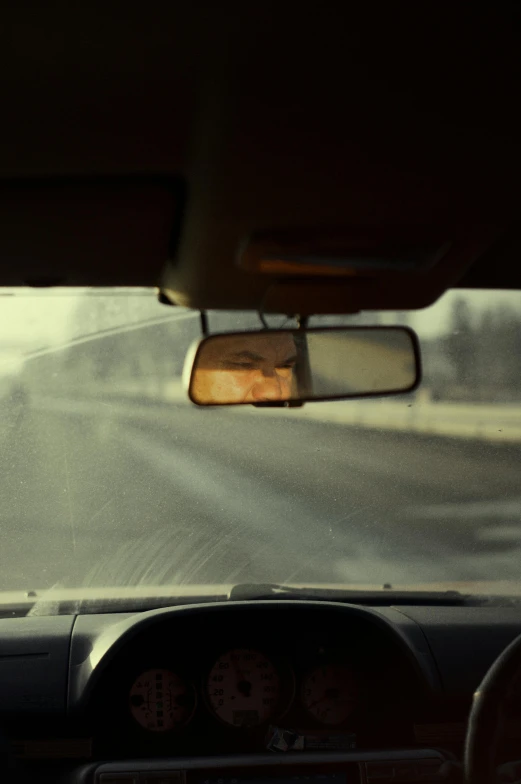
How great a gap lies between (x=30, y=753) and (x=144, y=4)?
302cm

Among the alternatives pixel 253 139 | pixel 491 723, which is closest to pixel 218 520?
pixel 491 723

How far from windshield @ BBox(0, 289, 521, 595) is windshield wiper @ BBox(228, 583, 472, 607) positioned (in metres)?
0.08

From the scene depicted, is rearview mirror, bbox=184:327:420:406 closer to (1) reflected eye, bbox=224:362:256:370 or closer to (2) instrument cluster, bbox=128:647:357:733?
(1) reflected eye, bbox=224:362:256:370

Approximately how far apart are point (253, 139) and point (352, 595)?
255cm

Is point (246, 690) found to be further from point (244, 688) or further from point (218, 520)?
point (218, 520)

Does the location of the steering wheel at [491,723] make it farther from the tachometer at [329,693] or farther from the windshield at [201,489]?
the tachometer at [329,693]

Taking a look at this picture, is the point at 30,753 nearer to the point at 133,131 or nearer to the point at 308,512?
the point at 133,131

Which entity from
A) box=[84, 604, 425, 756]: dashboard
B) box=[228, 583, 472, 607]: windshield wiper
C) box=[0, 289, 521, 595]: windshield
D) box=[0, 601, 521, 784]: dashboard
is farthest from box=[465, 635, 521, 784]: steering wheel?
box=[228, 583, 472, 607]: windshield wiper

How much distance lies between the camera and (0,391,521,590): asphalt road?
14.8 feet

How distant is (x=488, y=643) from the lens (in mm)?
4055

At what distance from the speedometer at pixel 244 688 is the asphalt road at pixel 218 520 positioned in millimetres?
409

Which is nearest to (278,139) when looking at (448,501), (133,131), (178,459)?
(133,131)

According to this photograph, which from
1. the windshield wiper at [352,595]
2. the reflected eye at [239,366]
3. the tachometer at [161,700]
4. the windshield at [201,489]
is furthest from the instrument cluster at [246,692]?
the reflected eye at [239,366]

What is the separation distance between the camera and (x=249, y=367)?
3.09m
